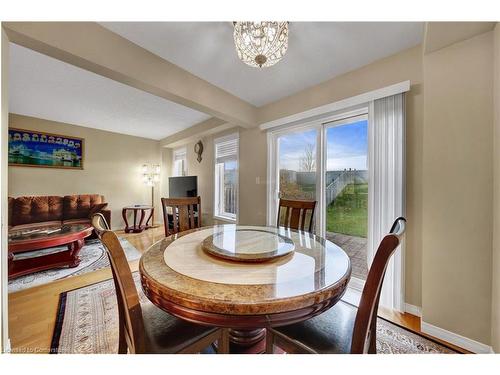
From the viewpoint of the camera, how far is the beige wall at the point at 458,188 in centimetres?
129

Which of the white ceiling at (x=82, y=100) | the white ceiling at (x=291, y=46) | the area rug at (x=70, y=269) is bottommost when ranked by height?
the area rug at (x=70, y=269)

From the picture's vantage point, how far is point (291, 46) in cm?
174

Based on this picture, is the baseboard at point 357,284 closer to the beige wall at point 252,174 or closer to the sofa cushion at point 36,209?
the beige wall at point 252,174

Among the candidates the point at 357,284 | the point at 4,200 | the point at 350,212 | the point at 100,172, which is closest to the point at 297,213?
the point at 350,212

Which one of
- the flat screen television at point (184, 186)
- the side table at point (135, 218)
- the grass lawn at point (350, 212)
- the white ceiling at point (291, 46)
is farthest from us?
the side table at point (135, 218)

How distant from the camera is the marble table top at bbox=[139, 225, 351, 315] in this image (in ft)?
2.19

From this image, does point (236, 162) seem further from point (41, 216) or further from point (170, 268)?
point (41, 216)

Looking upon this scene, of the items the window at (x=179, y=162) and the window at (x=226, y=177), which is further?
the window at (x=179, y=162)

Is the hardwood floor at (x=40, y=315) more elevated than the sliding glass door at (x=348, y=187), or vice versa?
the sliding glass door at (x=348, y=187)

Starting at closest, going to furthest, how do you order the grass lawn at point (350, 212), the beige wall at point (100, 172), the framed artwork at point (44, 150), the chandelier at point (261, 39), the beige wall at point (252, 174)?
the chandelier at point (261, 39) → the grass lawn at point (350, 212) → the beige wall at point (252, 174) → the framed artwork at point (44, 150) → the beige wall at point (100, 172)

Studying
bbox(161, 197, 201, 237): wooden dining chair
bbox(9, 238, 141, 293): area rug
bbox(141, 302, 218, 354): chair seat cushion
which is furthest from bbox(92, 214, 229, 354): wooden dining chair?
bbox(9, 238, 141, 293): area rug

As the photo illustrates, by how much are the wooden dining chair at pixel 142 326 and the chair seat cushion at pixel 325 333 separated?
31 cm

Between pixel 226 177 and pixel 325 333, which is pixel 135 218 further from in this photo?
pixel 325 333

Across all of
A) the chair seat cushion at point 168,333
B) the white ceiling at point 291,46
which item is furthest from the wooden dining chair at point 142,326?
the white ceiling at point 291,46
